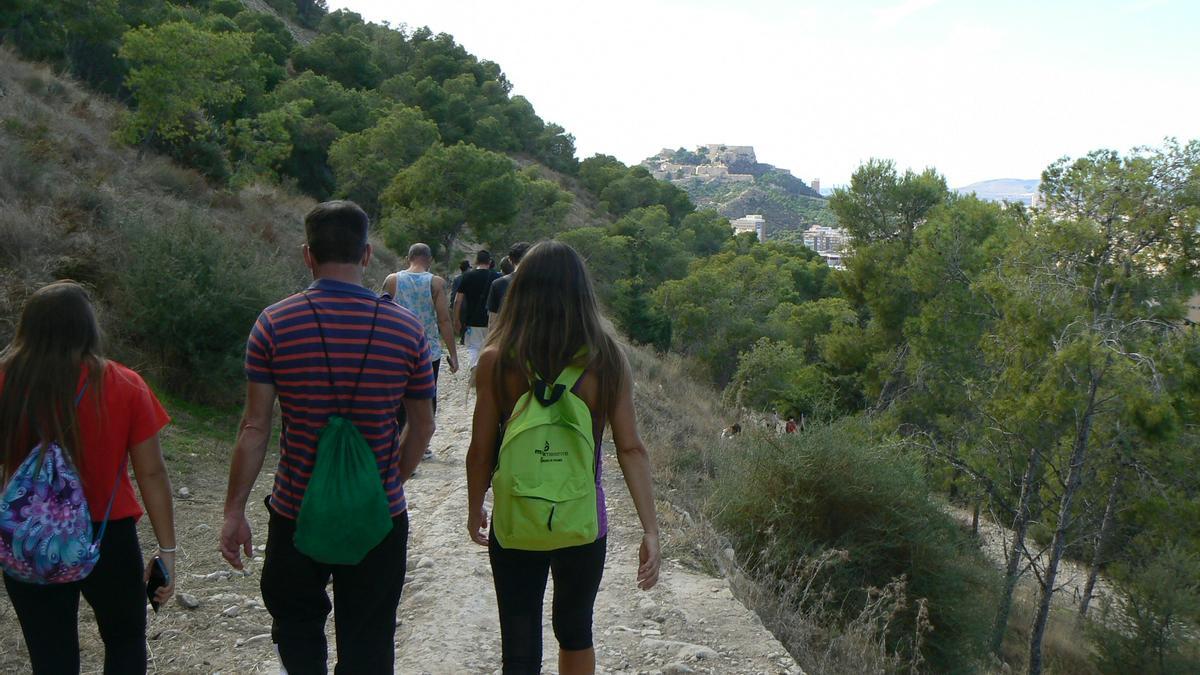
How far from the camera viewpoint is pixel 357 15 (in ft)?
194

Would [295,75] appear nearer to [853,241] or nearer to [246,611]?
[853,241]

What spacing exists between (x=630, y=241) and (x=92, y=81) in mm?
23209

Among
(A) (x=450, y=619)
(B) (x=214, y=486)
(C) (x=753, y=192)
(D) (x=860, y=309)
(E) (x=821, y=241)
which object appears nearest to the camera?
(A) (x=450, y=619)

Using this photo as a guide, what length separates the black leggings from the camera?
8.95 ft

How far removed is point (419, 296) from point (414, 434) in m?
4.04

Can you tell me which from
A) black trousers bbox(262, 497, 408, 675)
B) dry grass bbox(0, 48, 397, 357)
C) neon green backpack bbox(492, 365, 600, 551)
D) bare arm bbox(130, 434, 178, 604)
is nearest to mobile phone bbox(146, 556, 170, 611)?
bare arm bbox(130, 434, 178, 604)

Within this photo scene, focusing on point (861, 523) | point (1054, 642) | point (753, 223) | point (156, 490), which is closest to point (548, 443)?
point (156, 490)

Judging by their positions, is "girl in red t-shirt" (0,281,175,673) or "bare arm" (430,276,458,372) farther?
"bare arm" (430,276,458,372)

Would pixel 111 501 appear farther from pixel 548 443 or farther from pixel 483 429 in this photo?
pixel 548 443

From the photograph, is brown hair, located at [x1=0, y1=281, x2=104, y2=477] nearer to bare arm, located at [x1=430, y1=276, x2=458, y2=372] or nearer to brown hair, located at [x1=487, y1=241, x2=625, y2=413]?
brown hair, located at [x1=487, y1=241, x2=625, y2=413]

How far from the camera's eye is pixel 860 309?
1060 inches

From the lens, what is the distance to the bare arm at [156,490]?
2736mm

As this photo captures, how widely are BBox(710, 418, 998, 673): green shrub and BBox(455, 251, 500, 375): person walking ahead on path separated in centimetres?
264

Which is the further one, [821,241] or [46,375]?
[821,241]
